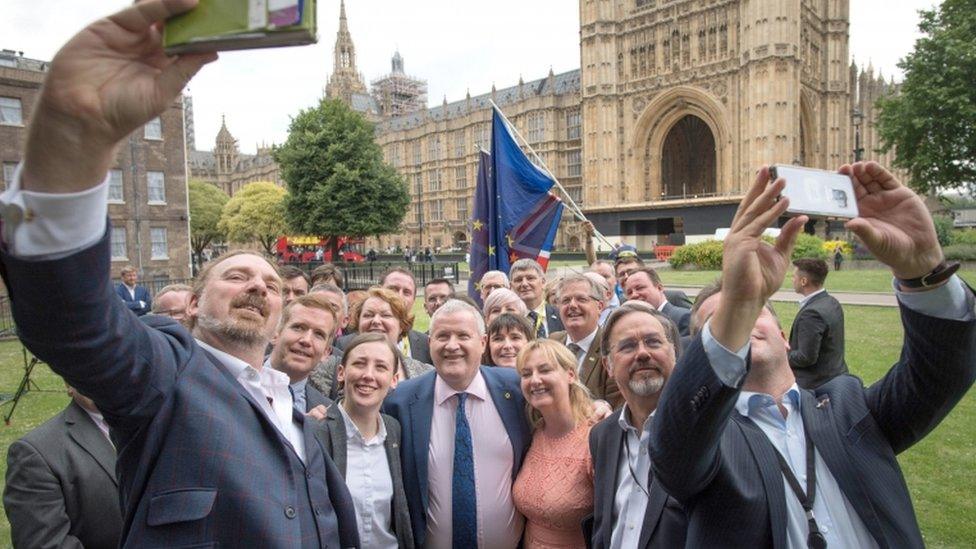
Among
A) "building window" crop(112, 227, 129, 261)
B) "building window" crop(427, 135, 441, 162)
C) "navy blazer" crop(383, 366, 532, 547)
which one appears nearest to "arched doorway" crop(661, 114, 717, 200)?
"building window" crop(427, 135, 441, 162)

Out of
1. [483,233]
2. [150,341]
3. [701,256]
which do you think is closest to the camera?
[150,341]

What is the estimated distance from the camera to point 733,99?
40781 millimetres

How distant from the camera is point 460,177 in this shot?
7206 cm

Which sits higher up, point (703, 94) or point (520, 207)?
point (703, 94)

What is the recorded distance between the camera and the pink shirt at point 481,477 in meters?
3.18

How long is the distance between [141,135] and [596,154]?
32005mm

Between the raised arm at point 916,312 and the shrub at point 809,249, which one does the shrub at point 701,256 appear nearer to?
the shrub at point 809,249

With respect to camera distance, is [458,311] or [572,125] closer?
[458,311]

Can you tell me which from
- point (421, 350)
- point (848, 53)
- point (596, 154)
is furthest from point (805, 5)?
point (421, 350)

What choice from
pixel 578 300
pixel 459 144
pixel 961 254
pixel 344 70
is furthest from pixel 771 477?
pixel 344 70

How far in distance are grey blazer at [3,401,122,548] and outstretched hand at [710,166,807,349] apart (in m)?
2.68

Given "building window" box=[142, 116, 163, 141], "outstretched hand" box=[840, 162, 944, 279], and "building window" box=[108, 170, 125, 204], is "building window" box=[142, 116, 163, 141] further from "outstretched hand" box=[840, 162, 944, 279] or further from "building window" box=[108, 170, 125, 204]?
"outstretched hand" box=[840, 162, 944, 279]

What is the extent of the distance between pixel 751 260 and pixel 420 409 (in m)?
2.24

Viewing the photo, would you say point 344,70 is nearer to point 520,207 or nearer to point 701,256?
point 701,256
